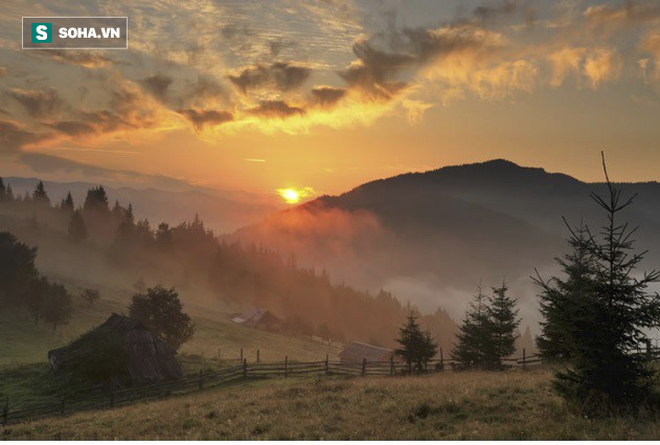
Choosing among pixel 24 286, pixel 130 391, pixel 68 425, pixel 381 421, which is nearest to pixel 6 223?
pixel 24 286

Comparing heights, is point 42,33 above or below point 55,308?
above

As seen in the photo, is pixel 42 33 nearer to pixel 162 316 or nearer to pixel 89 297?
pixel 162 316

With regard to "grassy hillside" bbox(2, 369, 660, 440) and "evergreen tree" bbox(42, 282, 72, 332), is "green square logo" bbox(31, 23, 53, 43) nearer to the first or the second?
"grassy hillside" bbox(2, 369, 660, 440)

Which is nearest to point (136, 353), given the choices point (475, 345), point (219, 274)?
point (475, 345)

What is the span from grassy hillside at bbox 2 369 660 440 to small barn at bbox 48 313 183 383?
56.8 feet

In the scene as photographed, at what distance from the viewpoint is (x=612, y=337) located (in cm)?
1566

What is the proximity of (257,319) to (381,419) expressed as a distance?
108 metres

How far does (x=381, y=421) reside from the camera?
17.6 meters

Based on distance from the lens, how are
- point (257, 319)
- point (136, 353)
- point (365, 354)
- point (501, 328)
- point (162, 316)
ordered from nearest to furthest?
1. point (501, 328)
2. point (136, 353)
3. point (162, 316)
4. point (365, 354)
5. point (257, 319)

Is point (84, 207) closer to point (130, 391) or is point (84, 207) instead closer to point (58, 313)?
point (58, 313)

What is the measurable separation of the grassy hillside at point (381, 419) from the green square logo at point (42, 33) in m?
16.1

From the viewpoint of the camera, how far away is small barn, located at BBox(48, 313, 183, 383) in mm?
42938

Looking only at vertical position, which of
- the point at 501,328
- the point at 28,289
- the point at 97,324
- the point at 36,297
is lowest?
the point at 97,324

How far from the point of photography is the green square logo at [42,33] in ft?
58.9
